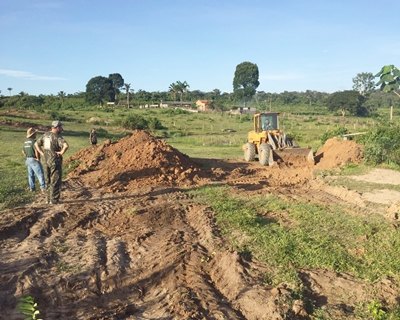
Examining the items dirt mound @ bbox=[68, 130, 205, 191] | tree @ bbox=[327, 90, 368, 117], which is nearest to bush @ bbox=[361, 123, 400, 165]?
dirt mound @ bbox=[68, 130, 205, 191]

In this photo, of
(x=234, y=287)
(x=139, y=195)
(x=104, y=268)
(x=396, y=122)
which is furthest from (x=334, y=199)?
(x=396, y=122)

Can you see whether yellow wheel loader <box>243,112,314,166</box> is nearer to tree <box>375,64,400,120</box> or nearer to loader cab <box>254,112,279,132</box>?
loader cab <box>254,112,279,132</box>

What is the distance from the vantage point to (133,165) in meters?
13.0

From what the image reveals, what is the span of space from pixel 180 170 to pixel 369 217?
5.91m

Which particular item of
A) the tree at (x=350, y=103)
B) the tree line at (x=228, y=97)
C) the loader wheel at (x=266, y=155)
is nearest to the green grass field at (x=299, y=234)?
the loader wheel at (x=266, y=155)

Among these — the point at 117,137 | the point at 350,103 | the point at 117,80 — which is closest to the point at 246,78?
the point at 117,80

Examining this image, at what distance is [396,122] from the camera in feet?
56.9

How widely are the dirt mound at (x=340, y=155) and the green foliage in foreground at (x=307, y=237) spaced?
21.2 ft

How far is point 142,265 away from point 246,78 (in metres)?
107

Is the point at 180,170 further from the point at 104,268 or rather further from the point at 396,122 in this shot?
the point at 396,122

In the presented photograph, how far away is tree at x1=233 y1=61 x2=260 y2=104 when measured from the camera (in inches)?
4287


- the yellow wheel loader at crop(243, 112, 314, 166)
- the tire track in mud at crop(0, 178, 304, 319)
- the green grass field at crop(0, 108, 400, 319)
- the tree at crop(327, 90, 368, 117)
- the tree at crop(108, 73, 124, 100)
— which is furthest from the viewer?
the tree at crop(108, 73, 124, 100)

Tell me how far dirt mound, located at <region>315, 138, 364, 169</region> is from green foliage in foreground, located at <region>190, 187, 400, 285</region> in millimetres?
6472

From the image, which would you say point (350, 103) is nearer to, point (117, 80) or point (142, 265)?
point (117, 80)
